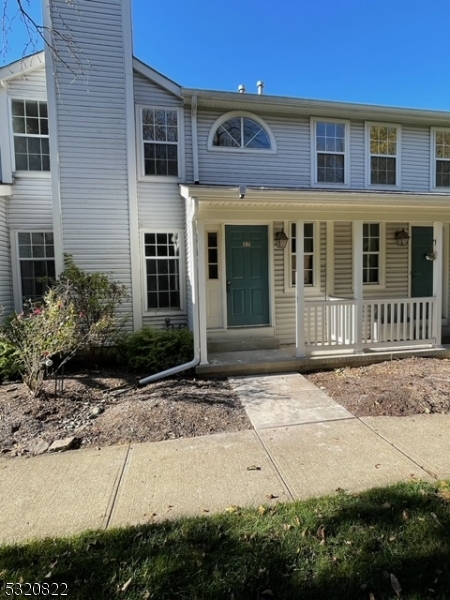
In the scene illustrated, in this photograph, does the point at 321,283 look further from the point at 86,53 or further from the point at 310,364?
the point at 86,53

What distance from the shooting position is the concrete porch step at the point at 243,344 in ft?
23.2

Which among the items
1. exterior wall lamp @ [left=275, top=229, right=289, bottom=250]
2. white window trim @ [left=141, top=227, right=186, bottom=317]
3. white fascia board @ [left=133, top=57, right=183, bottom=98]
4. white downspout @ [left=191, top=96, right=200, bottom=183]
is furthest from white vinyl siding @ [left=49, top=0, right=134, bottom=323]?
exterior wall lamp @ [left=275, top=229, right=289, bottom=250]

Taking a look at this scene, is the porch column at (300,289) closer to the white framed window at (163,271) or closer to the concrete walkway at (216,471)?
the concrete walkway at (216,471)

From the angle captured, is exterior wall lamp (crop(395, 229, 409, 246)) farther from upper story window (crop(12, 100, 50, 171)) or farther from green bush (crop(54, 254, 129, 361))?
upper story window (crop(12, 100, 50, 171))

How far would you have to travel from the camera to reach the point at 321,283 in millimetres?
8055


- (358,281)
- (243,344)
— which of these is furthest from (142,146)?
(358,281)

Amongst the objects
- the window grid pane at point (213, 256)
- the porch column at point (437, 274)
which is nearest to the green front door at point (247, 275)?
the window grid pane at point (213, 256)

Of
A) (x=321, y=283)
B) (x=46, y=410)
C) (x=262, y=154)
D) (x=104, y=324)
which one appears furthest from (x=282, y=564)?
(x=262, y=154)

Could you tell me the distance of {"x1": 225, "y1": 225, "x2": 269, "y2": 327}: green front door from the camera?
7.44m

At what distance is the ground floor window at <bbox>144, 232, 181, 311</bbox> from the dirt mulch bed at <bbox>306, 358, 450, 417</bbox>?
351 cm

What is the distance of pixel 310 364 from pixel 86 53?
7442mm

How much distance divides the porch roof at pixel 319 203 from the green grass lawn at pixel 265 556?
4373 mm

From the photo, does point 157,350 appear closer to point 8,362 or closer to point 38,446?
point 8,362

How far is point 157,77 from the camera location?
291 inches
